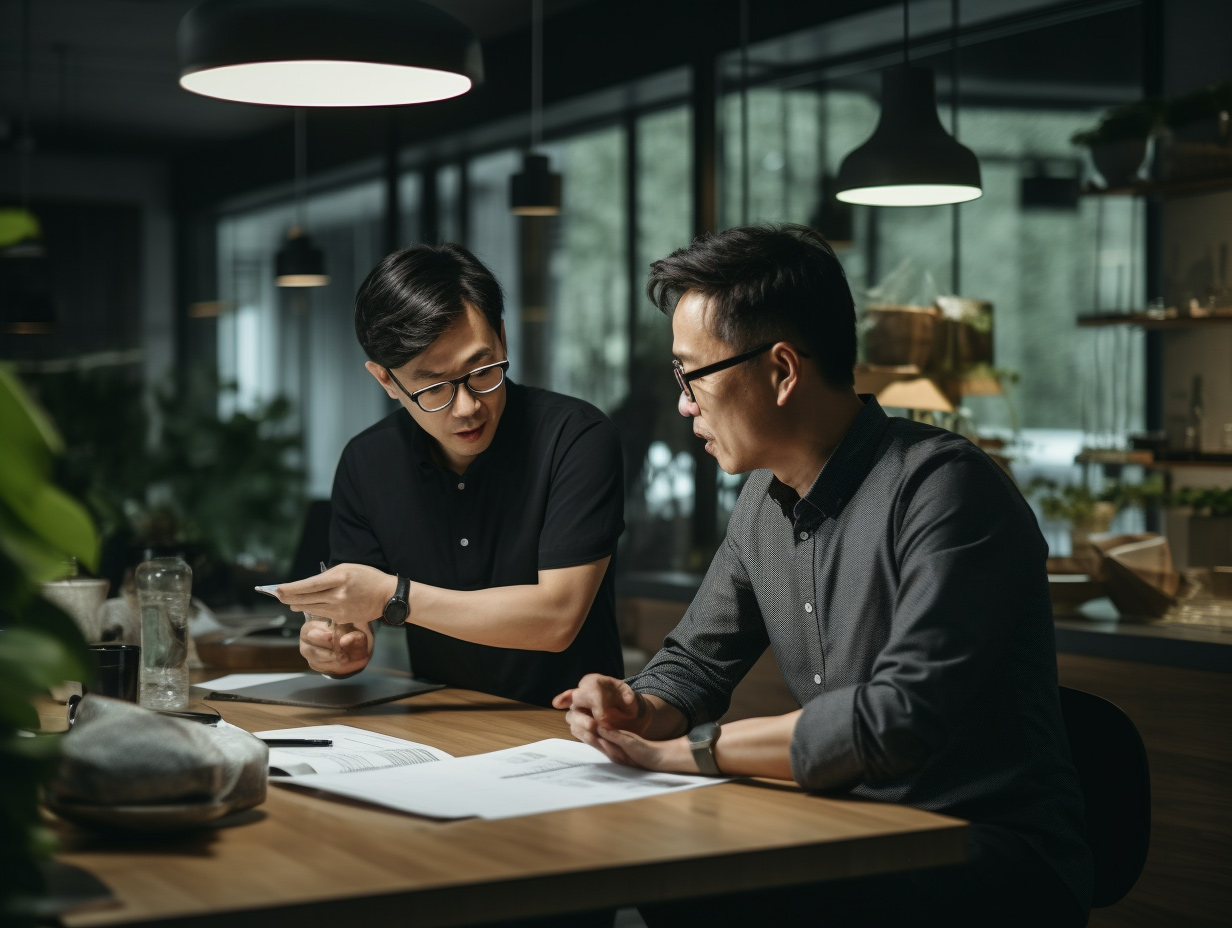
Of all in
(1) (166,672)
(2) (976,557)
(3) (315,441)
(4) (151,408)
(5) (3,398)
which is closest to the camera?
(5) (3,398)

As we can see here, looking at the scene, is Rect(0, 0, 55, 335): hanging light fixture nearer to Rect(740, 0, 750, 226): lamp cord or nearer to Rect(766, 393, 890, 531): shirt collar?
Rect(740, 0, 750, 226): lamp cord

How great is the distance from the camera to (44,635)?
1023mm

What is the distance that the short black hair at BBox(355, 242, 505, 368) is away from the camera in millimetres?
2391

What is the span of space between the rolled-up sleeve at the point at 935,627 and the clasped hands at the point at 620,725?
17 centimetres

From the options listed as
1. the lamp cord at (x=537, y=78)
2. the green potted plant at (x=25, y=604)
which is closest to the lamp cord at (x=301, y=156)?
the lamp cord at (x=537, y=78)

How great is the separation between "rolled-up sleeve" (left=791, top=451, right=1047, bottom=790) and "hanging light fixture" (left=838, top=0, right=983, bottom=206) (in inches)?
80.1

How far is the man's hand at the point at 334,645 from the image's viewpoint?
2.28 meters

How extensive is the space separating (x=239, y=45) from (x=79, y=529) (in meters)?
1.07

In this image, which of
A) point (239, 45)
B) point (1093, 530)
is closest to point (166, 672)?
point (239, 45)

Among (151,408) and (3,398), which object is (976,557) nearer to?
(3,398)

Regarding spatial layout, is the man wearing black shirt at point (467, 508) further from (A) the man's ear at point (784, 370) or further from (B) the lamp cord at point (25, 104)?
(B) the lamp cord at point (25, 104)

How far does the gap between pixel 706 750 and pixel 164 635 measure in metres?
0.98

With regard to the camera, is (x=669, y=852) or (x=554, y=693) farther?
(x=554, y=693)

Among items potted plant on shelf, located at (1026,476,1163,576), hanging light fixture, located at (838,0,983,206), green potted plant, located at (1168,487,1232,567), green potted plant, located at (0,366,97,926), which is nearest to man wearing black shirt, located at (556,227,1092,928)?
green potted plant, located at (0,366,97,926)
